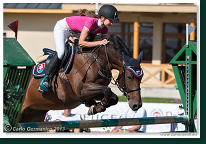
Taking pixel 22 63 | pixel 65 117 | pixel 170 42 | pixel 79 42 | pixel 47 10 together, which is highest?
pixel 47 10

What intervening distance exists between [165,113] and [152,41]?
7420mm

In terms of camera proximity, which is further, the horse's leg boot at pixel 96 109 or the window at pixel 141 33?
the window at pixel 141 33

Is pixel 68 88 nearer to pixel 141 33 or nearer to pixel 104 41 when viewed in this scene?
pixel 104 41

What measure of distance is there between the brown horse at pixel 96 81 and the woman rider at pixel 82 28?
0.39 ft

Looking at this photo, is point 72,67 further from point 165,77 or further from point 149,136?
point 165,77

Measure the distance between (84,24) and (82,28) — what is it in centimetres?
7

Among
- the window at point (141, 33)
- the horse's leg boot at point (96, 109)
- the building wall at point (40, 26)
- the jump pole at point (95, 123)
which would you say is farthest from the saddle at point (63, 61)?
the window at point (141, 33)

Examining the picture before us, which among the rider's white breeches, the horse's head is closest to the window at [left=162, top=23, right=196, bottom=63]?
the rider's white breeches

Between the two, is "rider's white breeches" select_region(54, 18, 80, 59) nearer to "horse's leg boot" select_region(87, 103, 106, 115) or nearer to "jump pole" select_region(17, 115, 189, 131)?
"horse's leg boot" select_region(87, 103, 106, 115)

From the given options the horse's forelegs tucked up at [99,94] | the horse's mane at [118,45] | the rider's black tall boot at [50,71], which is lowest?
the horse's forelegs tucked up at [99,94]

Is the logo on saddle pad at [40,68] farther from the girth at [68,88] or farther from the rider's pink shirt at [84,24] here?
the rider's pink shirt at [84,24]

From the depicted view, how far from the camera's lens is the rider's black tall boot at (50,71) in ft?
A: 11.6

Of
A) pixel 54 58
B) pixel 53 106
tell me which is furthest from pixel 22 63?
pixel 53 106

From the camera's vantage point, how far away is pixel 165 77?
1330 cm
